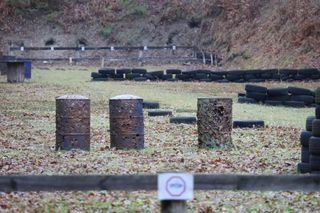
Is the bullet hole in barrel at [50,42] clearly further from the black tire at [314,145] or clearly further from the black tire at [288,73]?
the black tire at [314,145]

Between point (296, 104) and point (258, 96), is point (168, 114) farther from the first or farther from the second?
point (258, 96)

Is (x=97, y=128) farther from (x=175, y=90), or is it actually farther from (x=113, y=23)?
(x=113, y=23)

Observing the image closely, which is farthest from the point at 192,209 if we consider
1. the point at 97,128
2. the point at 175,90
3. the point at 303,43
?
the point at 303,43

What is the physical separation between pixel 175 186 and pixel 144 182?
82cm

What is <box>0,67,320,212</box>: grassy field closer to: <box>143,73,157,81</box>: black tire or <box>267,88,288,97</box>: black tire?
<box>267,88,288,97</box>: black tire

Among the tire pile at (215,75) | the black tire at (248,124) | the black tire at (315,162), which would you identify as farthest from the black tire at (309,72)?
the black tire at (315,162)

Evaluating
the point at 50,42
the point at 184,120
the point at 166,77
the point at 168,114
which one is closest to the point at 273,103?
the point at 168,114

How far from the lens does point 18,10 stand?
59938 mm

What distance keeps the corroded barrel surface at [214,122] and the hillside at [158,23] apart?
3028cm

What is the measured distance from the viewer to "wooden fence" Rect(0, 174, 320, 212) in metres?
7.38

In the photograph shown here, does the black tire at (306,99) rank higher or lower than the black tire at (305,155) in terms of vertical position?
higher

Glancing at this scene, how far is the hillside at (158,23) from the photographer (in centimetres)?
4781

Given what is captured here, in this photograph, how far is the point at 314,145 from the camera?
11.6 metres

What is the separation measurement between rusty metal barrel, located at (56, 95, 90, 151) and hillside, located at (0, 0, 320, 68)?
30808mm
